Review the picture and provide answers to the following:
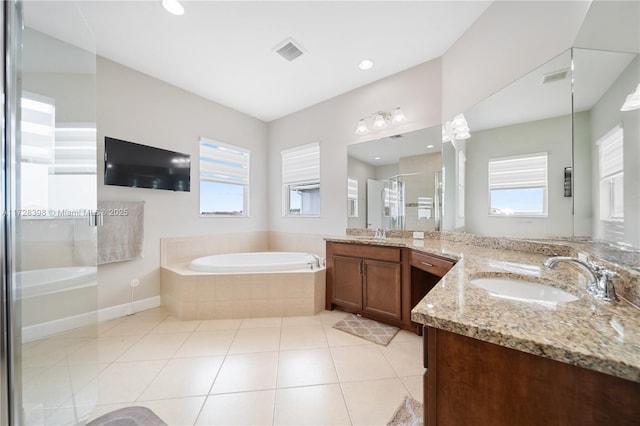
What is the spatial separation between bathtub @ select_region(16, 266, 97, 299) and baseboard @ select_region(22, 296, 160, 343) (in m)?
0.17

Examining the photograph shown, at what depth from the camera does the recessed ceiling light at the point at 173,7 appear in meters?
1.76

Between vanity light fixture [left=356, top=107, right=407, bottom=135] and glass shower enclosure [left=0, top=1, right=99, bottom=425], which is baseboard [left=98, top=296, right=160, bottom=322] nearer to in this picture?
glass shower enclosure [left=0, top=1, right=99, bottom=425]

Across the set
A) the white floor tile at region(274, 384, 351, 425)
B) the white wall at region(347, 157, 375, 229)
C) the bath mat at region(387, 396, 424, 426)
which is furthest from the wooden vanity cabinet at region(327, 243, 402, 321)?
the white floor tile at region(274, 384, 351, 425)

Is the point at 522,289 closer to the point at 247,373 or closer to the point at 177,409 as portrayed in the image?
the point at 247,373

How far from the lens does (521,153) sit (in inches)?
65.6

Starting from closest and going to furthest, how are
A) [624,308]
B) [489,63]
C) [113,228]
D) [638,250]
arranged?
[624,308] < [638,250] < [489,63] < [113,228]

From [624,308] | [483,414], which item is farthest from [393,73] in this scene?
[483,414]

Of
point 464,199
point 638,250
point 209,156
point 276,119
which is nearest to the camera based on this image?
point 638,250

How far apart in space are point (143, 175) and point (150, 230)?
642 millimetres

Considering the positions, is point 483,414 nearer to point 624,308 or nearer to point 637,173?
point 624,308

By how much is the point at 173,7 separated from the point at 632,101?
9.52 ft

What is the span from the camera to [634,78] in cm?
102

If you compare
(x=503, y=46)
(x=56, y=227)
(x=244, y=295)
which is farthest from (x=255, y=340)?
(x=503, y=46)

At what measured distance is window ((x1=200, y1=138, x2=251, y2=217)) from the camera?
3225 millimetres
